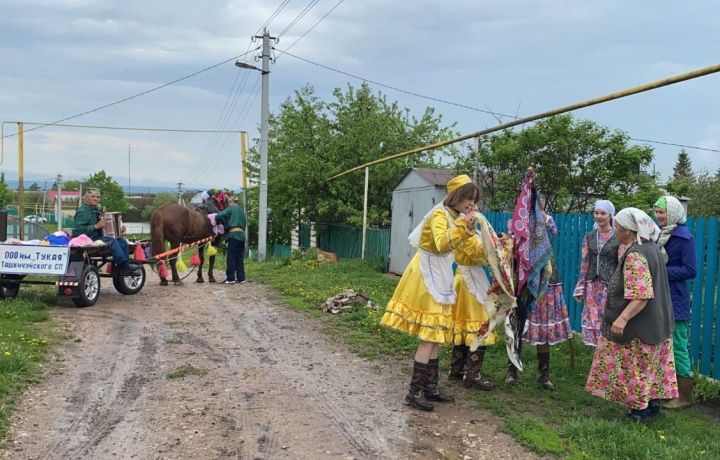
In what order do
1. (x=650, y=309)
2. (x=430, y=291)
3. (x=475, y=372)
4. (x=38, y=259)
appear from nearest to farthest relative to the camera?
(x=650, y=309)
(x=430, y=291)
(x=475, y=372)
(x=38, y=259)

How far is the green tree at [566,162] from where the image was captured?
10305 mm

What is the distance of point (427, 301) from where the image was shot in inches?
196

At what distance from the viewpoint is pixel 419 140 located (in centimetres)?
2070

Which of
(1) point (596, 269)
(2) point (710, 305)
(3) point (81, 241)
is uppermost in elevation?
(1) point (596, 269)

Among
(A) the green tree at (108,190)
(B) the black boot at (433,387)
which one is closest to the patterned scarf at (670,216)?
(B) the black boot at (433,387)

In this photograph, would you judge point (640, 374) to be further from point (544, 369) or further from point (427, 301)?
point (427, 301)

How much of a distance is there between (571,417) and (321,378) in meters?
2.30

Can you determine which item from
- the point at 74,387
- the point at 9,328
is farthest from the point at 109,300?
the point at 74,387

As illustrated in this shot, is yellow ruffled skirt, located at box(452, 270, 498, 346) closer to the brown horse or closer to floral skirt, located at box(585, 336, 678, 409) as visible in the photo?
floral skirt, located at box(585, 336, 678, 409)

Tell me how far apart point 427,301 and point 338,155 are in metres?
15.2

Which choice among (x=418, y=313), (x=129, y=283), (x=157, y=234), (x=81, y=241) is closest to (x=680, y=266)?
(x=418, y=313)

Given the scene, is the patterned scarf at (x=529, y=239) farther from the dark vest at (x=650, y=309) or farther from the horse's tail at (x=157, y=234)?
the horse's tail at (x=157, y=234)

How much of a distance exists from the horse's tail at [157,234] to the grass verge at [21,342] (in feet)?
9.22

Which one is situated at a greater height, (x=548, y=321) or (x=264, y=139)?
(x=264, y=139)
